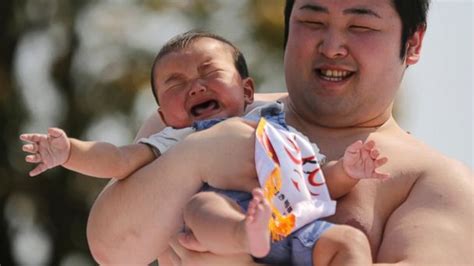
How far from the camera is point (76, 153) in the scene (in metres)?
4.98

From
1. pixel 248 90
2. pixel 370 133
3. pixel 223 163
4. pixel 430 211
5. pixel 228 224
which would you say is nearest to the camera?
pixel 228 224

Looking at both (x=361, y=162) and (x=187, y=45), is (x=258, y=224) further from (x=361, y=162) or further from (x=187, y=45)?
(x=187, y=45)

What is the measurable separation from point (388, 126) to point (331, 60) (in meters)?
0.39

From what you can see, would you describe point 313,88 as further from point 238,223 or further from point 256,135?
point 238,223

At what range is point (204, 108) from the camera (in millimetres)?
5297

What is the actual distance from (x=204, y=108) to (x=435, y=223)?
810 millimetres

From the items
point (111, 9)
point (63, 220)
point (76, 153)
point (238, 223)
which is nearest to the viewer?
point (238, 223)

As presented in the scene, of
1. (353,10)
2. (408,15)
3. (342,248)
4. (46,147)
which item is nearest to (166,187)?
(46,147)

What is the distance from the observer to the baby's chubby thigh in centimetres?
499

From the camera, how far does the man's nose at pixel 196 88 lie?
5.25m

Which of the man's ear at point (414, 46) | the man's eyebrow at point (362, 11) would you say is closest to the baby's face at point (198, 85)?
the man's eyebrow at point (362, 11)

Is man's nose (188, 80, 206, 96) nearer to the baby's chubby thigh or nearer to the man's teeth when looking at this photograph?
the baby's chubby thigh

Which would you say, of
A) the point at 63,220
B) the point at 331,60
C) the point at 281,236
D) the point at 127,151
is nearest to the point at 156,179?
the point at 127,151

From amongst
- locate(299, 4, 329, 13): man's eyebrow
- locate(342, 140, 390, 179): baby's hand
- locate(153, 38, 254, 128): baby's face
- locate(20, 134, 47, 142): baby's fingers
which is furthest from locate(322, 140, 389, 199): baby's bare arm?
locate(20, 134, 47, 142): baby's fingers
